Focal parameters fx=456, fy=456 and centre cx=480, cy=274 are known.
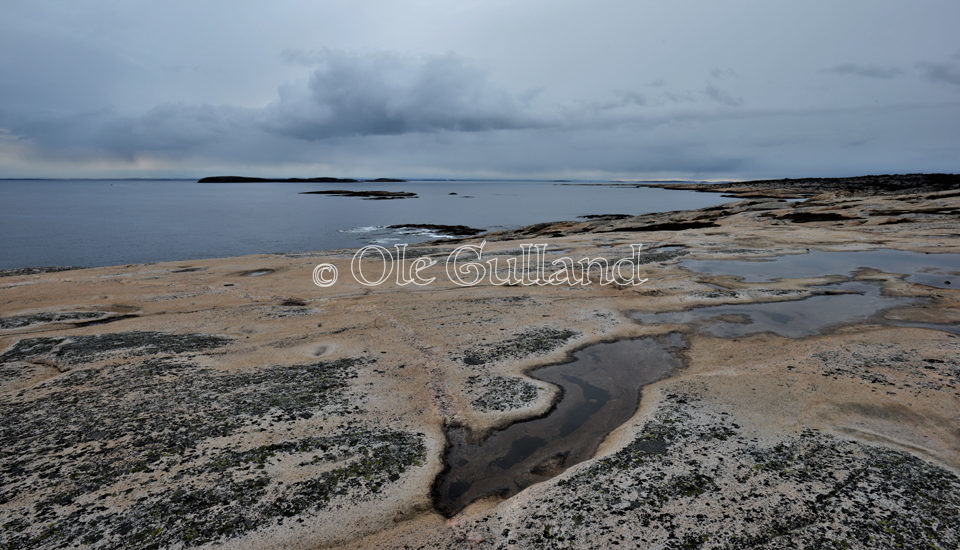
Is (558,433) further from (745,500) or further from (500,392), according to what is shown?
(745,500)

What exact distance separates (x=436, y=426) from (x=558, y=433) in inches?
67.6

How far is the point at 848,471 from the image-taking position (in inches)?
201

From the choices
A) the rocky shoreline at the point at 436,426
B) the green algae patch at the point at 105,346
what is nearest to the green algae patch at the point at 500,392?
the rocky shoreline at the point at 436,426

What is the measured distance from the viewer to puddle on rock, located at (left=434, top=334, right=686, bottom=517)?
17.4 feet

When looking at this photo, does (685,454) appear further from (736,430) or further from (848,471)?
(848,471)

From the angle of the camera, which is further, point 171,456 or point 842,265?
point 842,265

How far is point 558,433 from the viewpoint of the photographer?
Answer: 641 cm

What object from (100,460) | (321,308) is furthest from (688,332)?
(100,460)

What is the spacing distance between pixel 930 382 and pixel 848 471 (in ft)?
12.3

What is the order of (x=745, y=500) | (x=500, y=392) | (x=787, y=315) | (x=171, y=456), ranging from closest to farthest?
(x=745, y=500)
(x=171, y=456)
(x=500, y=392)
(x=787, y=315)

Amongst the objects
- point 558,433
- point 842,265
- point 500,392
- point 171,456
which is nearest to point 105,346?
point 171,456

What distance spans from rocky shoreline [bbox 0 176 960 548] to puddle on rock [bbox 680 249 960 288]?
3126mm

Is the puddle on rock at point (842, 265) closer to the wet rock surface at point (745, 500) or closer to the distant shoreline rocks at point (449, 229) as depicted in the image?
the wet rock surface at point (745, 500)

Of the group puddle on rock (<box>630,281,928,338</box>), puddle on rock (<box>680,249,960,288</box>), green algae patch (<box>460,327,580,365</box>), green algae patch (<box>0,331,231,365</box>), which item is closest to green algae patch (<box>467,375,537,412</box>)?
green algae patch (<box>460,327,580,365</box>)
